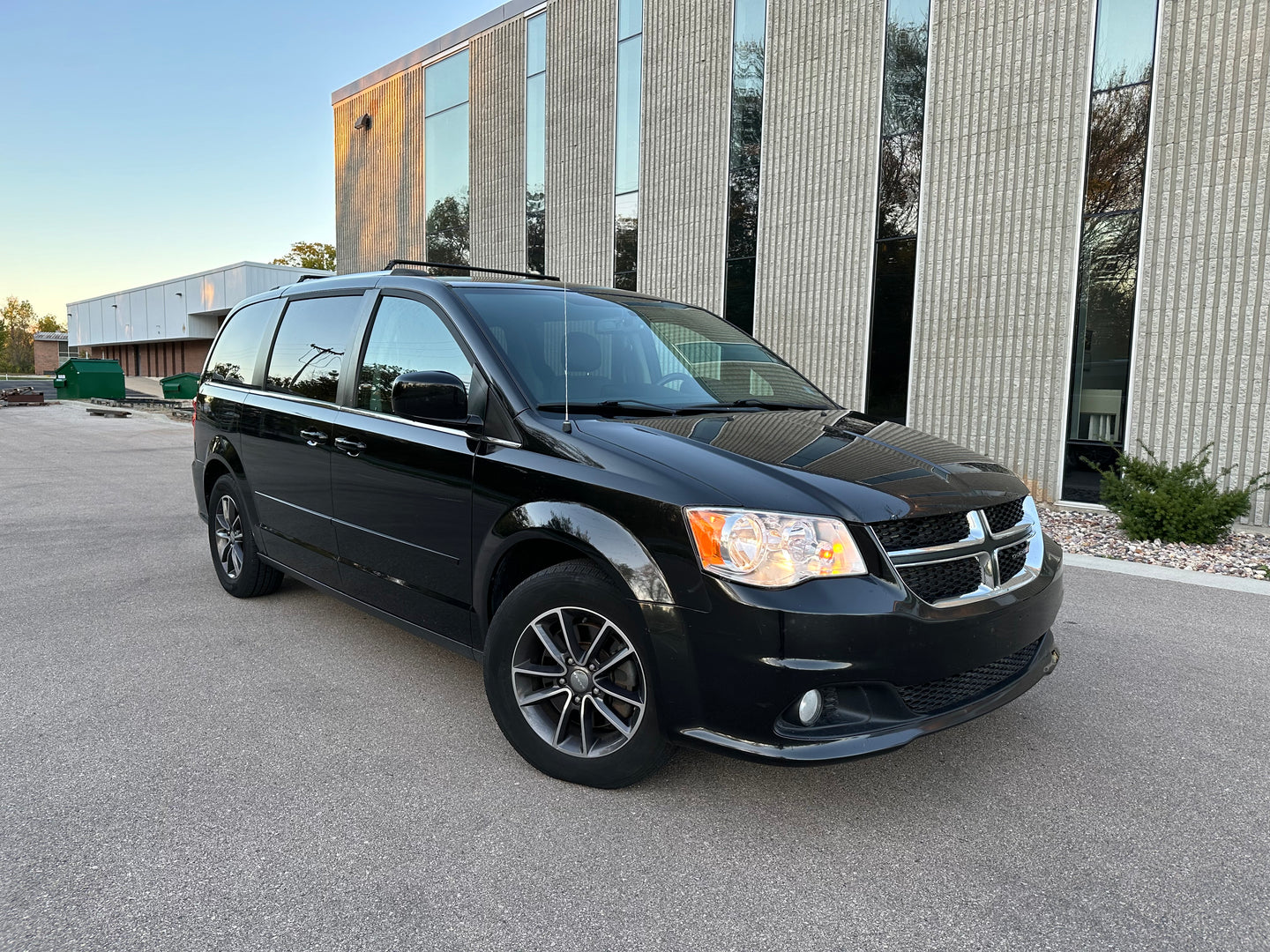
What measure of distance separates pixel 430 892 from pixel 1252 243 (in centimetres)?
1007

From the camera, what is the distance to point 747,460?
9.20 ft

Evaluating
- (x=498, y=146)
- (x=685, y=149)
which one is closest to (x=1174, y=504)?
(x=685, y=149)

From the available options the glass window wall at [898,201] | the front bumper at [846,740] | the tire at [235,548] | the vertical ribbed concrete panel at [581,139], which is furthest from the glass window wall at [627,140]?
the front bumper at [846,740]

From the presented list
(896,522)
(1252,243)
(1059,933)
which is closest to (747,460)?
(896,522)

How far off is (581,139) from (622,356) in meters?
13.5

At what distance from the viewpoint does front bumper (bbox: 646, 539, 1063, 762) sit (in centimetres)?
247

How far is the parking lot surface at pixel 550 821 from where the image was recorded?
2.21 m

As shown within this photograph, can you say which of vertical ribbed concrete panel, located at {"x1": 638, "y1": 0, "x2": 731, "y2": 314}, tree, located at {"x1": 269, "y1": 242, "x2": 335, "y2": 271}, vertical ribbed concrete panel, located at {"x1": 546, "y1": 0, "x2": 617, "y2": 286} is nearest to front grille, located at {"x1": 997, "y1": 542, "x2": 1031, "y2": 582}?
vertical ribbed concrete panel, located at {"x1": 638, "y1": 0, "x2": 731, "y2": 314}

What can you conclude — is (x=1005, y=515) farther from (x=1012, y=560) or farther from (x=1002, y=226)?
(x=1002, y=226)

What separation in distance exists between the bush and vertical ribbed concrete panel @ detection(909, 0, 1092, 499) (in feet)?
7.35

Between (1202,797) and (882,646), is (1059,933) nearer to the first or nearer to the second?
(882,646)

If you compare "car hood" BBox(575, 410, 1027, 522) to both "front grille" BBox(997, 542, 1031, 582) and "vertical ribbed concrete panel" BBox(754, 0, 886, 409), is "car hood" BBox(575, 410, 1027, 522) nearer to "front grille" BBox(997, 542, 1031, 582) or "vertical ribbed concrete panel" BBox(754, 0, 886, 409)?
"front grille" BBox(997, 542, 1031, 582)

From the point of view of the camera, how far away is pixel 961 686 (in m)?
2.77

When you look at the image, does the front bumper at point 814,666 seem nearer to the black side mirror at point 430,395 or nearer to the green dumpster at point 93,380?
the black side mirror at point 430,395
